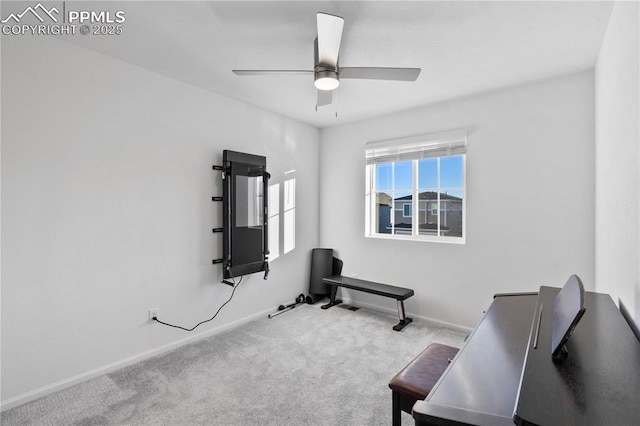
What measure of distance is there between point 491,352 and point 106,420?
2.25 metres

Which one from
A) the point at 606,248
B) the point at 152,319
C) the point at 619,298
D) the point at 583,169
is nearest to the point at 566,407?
the point at 619,298

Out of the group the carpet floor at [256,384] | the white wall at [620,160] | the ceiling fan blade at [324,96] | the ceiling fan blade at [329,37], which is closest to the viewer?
the white wall at [620,160]

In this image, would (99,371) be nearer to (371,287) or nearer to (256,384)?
(256,384)

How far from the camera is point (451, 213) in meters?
3.68

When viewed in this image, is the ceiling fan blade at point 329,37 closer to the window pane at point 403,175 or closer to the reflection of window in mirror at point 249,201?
the reflection of window in mirror at point 249,201

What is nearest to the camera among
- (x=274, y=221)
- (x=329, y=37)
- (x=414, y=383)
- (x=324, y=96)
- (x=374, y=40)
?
(x=414, y=383)

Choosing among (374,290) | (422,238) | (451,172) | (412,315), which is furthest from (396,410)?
(451,172)

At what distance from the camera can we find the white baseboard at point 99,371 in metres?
2.13

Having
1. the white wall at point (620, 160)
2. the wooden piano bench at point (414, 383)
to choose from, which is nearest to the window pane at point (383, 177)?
the white wall at point (620, 160)

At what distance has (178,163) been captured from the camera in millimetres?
3057

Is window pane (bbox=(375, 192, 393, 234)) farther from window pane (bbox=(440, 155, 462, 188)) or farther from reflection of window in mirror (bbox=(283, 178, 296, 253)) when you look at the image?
reflection of window in mirror (bbox=(283, 178, 296, 253))

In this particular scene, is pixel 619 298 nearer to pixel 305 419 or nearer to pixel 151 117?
pixel 305 419

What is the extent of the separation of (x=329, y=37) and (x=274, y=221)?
253cm

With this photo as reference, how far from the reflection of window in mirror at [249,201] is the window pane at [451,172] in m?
2.15
